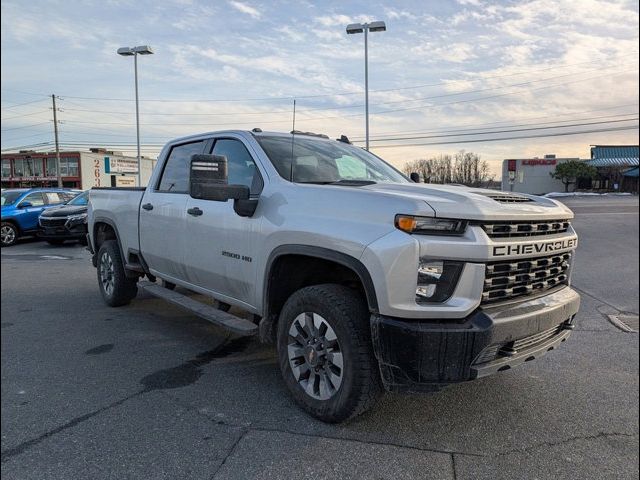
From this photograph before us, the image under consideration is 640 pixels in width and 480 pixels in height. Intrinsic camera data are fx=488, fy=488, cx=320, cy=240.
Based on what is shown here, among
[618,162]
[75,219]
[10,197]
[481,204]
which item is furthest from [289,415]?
[618,162]

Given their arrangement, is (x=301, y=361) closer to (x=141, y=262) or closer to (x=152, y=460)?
(x=152, y=460)

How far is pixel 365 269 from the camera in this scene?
278cm

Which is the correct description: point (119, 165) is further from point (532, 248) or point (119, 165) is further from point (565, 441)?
point (565, 441)

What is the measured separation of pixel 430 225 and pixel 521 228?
0.63 m

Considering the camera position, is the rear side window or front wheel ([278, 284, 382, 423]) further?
the rear side window

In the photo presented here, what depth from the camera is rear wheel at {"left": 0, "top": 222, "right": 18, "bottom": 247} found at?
543 inches

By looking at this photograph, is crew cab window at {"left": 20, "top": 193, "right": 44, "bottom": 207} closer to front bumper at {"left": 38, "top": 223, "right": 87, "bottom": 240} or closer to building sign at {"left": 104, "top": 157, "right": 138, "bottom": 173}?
front bumper at {"left": 38, "top": 223, "right": 87, "bottom": 240}

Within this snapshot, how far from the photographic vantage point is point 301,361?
3342 millimetres

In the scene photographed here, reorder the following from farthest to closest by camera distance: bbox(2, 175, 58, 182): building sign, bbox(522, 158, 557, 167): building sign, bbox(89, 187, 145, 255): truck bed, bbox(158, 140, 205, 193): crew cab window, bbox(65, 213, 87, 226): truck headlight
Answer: bbox(2, 175, 58, 182): building sign
bbox(522, 158, 557, 167): building sign
bbox(65, 213, 87, 226): truck headlight
bbox(89, 187, 145, 255): truck bed
bbox(158, 140, 205, 193): crew cab window

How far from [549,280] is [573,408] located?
93cm

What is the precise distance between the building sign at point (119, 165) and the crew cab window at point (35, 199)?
55.4 meters

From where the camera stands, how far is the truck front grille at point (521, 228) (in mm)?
2752

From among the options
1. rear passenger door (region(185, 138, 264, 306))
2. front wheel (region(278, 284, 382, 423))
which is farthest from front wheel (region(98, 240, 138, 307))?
front wheel (region(278, 284, 382, 423))

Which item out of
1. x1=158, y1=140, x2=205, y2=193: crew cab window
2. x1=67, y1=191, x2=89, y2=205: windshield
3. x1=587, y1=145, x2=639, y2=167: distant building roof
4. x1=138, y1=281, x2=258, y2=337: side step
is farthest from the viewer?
x1=67, y1=191, x2=89, y2=205: windshield
